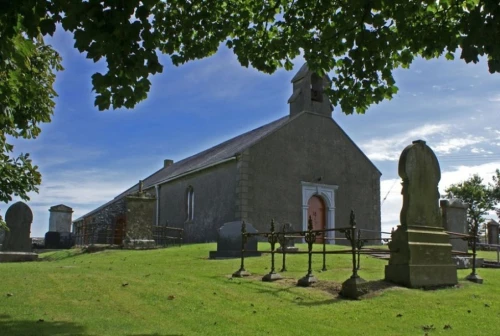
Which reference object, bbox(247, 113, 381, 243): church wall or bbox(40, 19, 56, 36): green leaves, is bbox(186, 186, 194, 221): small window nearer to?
bbox(247, 113, 381, 243): church wall

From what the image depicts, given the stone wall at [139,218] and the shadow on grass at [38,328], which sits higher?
the stone wall at [139,218]

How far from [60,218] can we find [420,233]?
93.2 feet

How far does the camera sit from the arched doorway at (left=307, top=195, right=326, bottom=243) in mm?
25750

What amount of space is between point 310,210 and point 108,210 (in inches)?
679

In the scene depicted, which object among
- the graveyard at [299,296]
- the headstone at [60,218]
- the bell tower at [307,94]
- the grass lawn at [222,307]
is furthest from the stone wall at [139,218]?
the headstone at [60,218]

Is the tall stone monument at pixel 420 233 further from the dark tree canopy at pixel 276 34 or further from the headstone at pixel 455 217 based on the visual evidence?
the headstone at pixel 455 217

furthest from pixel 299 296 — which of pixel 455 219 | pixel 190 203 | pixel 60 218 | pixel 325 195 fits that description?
pixel 60 218

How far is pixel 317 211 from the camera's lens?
85.3 ft

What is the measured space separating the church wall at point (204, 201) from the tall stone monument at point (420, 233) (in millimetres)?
14310

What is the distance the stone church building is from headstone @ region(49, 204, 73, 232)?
8409 mm

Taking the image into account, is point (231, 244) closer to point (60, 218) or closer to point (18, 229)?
point (18, 229)

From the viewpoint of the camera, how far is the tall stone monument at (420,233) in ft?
31.7

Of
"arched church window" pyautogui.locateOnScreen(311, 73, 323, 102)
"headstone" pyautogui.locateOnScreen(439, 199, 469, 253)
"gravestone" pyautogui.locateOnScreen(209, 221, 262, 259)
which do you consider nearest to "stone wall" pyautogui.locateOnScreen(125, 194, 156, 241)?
"gravestone" pyautogui.locateOnScreen(209, 221, 262, 259)

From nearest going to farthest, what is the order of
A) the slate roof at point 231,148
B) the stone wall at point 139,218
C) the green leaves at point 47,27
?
the green leaves at point 47,27 < the stone wall at point 139,218 < the slate roof at point 231,148
